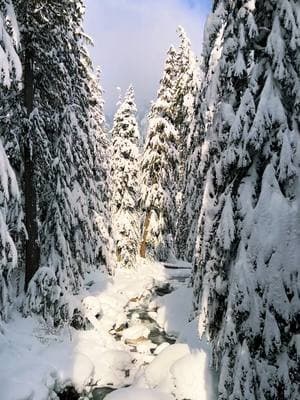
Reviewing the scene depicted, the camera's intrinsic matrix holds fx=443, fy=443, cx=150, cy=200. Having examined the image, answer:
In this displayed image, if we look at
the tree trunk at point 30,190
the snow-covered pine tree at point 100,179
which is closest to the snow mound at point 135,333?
the tree trunk at point 30,190

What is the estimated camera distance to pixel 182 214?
24.3m

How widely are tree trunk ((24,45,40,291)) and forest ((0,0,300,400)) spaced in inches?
1.4

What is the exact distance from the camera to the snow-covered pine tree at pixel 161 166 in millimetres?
26531

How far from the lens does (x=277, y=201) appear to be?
7.39 meters

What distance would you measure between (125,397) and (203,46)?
348 inches

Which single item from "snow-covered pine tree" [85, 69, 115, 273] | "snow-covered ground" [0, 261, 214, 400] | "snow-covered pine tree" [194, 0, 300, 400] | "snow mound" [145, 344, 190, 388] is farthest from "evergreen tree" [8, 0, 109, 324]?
"snow-covered pine tree" [194, 0, 300, 400]

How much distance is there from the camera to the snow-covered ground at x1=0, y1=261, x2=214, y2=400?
428 inches

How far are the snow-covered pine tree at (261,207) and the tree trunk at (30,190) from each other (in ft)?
23.7

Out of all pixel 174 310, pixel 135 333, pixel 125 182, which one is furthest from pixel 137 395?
pixel 125 182

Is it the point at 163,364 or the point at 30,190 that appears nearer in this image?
the point at 163,364

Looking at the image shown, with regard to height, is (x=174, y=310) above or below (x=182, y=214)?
below

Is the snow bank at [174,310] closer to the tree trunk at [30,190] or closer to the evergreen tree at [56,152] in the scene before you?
the evergreen tree at [56,152]

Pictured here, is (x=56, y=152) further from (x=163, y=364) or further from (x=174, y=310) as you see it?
(x=174, y=310)

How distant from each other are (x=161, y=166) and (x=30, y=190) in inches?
553
